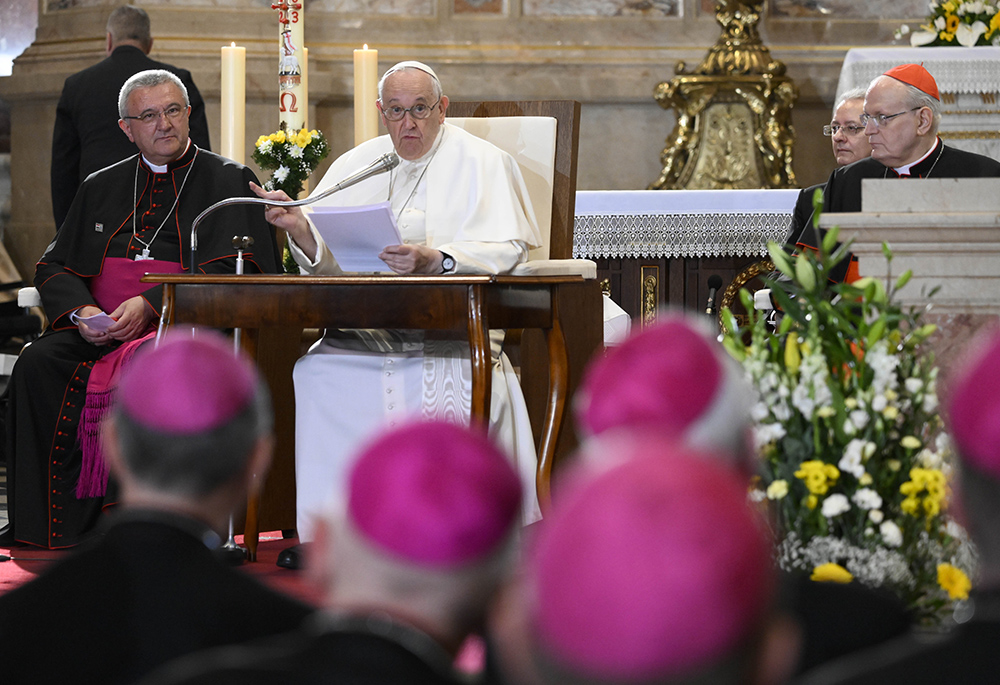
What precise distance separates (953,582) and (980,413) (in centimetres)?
108

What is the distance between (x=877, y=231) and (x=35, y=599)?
2461mm

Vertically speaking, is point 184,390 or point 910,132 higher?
point 910,132

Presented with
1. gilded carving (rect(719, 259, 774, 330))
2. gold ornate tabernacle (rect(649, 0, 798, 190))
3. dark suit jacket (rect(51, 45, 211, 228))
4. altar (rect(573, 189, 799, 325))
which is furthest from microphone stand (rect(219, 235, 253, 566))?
gold ornate tabernacle (rect(649, 0, 798, 190))

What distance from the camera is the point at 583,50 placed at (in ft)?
29.1

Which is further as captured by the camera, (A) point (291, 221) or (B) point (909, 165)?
(B) point (909, 165)

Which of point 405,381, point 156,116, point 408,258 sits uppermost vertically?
point 156,116

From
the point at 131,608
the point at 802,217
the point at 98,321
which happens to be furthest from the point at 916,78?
the point at 131,608

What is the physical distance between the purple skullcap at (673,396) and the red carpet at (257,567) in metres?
2.33

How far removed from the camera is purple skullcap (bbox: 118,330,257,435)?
59.2 inches

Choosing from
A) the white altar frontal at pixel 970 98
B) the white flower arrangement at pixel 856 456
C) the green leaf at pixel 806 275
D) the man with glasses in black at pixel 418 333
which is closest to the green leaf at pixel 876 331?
the white flower arrangement at pixel 856 456

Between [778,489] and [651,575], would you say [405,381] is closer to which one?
[778,489]

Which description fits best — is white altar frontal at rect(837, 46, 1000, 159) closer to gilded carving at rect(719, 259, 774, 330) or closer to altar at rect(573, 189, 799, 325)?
altar at rect(573, 189, 799, 325)

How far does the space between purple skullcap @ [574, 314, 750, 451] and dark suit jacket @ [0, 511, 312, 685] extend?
485 mm

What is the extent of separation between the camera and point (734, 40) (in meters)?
8.22
